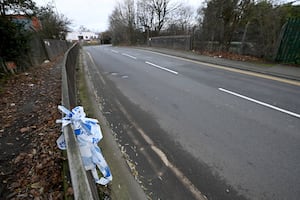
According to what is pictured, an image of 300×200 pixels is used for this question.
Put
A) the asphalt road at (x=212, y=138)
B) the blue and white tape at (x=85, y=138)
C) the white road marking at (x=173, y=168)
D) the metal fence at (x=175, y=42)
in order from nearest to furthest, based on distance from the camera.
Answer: the blue and white tape at (x=85, y=138) → the white road marking at (x=173, y=168) → the asphalt road at (x=212, y=138) → the metal fence at (x=175, y=42)

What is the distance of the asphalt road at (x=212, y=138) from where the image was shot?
8.62 feet

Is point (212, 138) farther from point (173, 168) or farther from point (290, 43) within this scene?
point (290, 43)

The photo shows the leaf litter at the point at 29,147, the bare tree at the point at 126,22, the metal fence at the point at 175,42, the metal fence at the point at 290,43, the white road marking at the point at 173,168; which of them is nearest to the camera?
the leaf litter at the point at 29,147

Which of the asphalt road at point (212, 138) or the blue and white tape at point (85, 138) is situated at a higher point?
the blue and white tape at point (85, 138)

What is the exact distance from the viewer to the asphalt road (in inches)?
103

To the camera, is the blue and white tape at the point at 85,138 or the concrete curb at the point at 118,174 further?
the concrete curb at the point at 118,174

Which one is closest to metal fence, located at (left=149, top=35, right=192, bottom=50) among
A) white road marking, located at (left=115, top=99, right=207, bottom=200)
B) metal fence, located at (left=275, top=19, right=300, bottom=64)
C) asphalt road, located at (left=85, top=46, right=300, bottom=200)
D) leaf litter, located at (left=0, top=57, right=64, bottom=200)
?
metal fence, located at (left=275, top=19, right=300, bottom=64)

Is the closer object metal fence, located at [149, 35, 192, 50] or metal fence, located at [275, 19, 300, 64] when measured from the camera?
metal fence, located at [275, 19, 300, 64]

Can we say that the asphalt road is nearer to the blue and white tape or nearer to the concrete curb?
the concrete curb

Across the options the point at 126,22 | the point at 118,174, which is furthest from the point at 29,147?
the point at 126,22

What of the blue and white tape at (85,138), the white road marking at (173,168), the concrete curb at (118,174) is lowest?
the white road marking at (173,168)

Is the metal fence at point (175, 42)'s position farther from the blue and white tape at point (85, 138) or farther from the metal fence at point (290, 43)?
the blue and white tape at point (85, 138)

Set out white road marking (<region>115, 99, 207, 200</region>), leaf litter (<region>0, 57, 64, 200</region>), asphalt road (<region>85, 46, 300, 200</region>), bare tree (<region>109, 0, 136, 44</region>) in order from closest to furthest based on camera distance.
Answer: leaf litter (<region>0, 57, 64, 200</region>), white road marking (<region>115, 99, 207, 200</region>), asphalt road (<region>85, 46, 300, 200</region>), bare tree (<region>109, 0, 136, 44</region>)

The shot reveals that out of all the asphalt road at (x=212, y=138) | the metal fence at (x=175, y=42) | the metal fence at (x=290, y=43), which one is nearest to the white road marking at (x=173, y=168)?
the asphalt road at (x=212, y=138)
